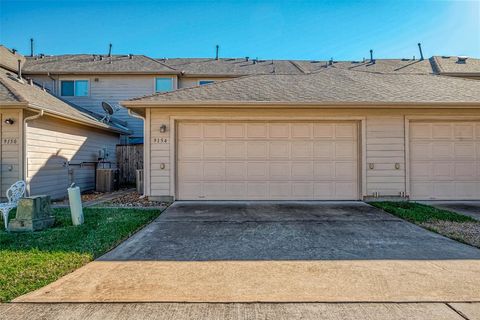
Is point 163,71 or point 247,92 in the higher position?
point 163,71

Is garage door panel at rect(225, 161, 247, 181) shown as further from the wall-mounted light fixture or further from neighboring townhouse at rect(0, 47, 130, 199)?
the wall-mounted light fixture

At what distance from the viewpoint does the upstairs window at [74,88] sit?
14.3 metres

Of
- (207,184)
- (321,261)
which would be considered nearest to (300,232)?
(321,261)

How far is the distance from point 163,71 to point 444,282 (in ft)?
45.2

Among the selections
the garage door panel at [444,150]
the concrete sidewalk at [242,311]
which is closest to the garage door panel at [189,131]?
the concrete sidewalk at [242,311]

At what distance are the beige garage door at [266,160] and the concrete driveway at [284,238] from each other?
119cm

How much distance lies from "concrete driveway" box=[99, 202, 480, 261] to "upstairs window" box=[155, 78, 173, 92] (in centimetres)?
919

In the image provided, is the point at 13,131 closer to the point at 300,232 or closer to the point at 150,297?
the point at 150,297

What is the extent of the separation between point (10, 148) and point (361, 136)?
30.8ft

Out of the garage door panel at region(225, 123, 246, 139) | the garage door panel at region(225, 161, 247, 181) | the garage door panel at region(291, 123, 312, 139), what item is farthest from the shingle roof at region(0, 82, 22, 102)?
the garage door panel at region(291, 123, 312, 139)

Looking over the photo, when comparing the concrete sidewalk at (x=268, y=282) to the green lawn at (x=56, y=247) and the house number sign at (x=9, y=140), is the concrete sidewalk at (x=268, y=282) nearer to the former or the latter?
the green lawn at (x=56, y=247)

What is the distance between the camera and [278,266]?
350 cm

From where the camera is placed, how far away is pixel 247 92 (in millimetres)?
8258

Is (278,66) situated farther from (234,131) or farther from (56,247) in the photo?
(56,247)
